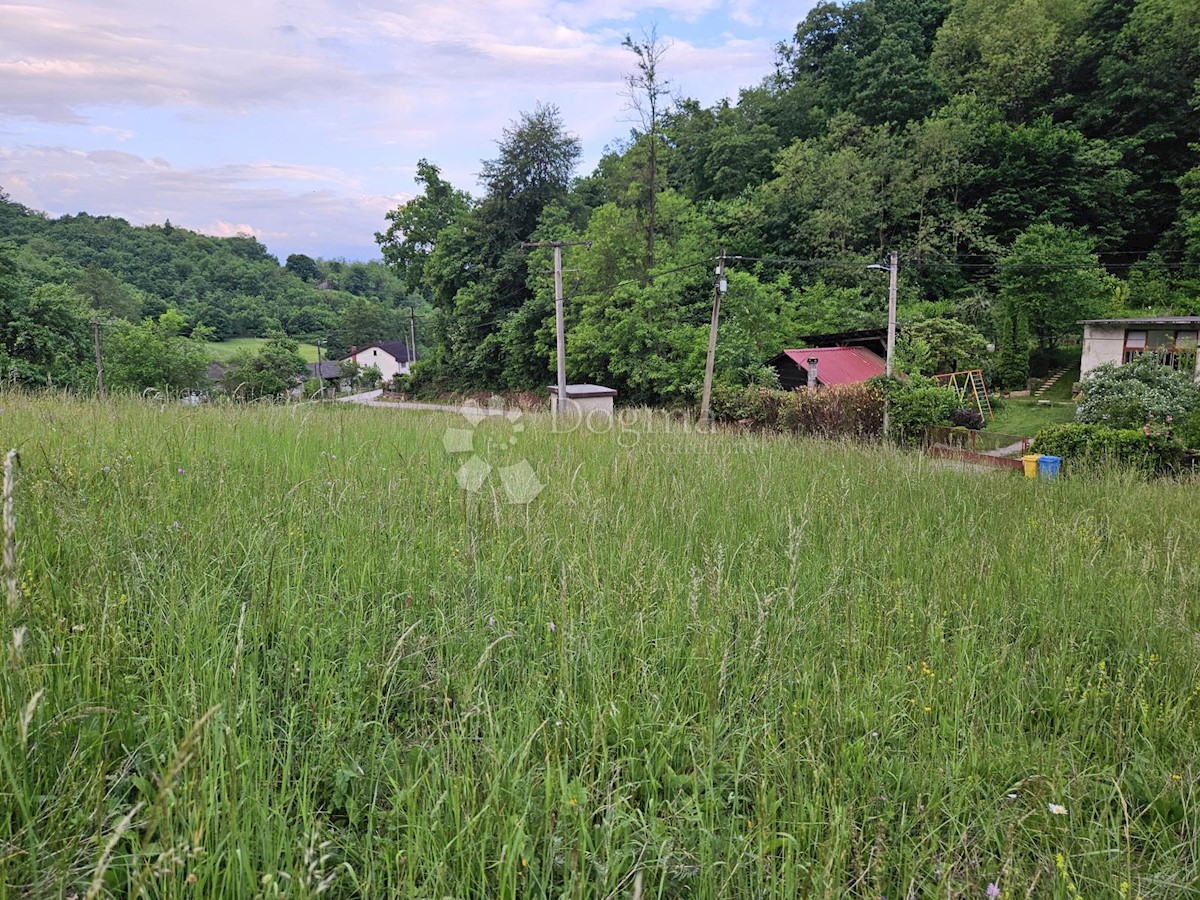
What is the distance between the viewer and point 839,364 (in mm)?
27719

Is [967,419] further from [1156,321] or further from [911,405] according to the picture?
[1156,321]

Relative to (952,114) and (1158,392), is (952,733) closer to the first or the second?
(1158,392)

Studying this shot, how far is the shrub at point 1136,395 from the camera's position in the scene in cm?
1552

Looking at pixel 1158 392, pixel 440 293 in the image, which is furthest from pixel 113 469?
pixel 440 293

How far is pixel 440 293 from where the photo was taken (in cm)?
4447

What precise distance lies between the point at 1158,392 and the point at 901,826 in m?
20.9

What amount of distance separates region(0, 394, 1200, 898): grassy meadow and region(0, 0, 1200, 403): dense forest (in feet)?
78.7

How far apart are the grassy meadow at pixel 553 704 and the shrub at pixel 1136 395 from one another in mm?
15701

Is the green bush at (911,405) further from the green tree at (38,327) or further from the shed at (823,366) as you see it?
the green tree at (38,327)

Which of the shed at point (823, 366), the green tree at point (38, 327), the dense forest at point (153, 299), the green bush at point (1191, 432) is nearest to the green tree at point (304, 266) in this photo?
the dense forest at point (153, 299)

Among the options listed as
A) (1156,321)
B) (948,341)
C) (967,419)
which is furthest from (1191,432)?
(948,341)

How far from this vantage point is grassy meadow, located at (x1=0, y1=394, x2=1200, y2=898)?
4.10 ft

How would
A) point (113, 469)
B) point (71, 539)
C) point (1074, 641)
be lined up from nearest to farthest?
point (71, 539)
point (1074, 641)
point (113, 469)

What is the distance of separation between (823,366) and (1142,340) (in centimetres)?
1311
